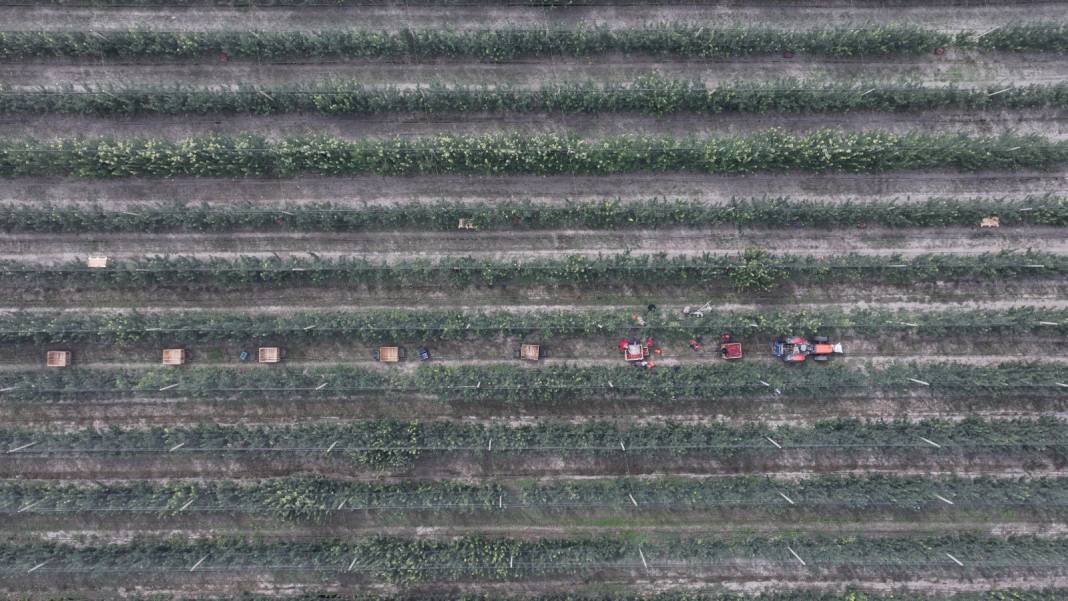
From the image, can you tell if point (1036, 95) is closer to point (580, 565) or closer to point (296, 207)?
point (580, 565)

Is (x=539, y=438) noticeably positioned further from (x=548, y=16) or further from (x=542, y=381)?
(x=548, y=16)

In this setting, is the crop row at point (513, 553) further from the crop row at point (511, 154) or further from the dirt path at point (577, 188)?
the crop row at point (511, 154)

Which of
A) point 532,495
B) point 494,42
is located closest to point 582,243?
point 494,42

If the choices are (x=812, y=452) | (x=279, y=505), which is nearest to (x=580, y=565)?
(x=812, y=452)

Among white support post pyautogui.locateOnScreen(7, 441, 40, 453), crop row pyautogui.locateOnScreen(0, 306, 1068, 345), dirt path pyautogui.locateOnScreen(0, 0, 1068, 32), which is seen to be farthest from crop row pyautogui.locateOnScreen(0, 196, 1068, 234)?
white support post pyautogui.locateOnScreen(7, 441, 40, 453)

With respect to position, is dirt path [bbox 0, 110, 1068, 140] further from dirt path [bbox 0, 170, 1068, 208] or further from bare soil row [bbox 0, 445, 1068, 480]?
bare soil row [bbox 0, 445, 1068, 480]

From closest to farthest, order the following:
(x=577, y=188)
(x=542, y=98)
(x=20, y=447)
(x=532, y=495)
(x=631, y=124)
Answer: (x=20, y=447) < (x=532, y=495) < (x=542, y=98) < (x=577, y=188) < (x=631, y=124)

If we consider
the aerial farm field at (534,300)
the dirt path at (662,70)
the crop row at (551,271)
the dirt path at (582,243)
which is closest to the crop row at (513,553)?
the aerial farm field at (534,300)
